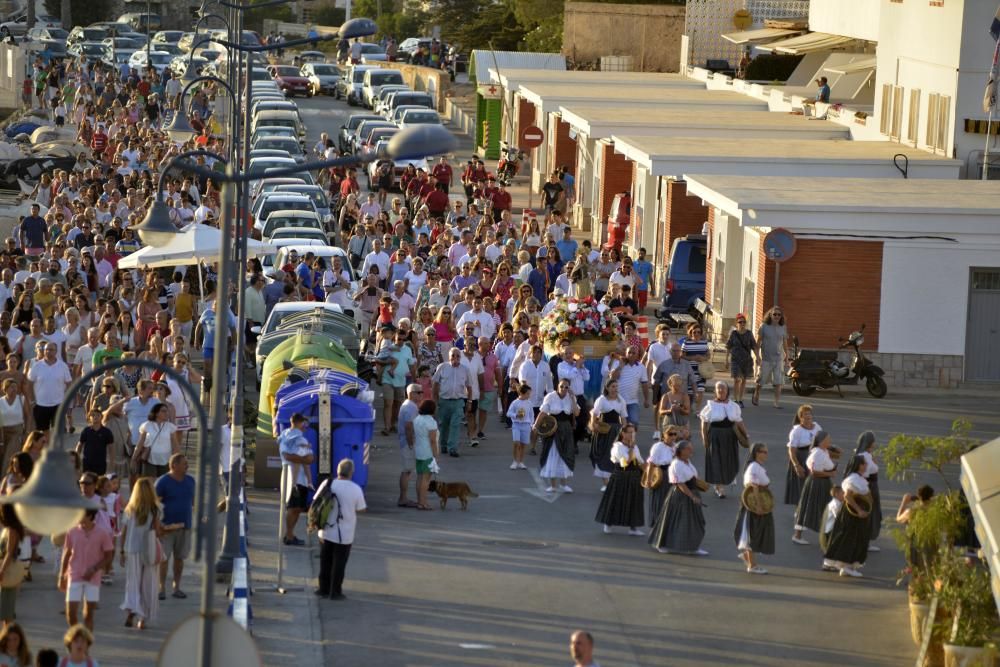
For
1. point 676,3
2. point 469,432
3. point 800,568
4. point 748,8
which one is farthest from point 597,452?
point 676,3

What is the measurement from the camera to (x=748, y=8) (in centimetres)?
6969

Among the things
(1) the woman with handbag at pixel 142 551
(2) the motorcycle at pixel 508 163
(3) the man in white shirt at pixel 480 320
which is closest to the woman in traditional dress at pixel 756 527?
(1) the woman with handbag at pixel 142 551

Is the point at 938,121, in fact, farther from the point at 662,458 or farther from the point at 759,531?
the point at 759,531

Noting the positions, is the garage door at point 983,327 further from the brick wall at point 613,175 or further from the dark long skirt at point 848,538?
the brick wall at point 613,175

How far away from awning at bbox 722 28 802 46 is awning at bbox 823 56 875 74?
22.0ft

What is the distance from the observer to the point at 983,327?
28641mm

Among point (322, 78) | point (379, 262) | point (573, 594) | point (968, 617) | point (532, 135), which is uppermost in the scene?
point (322, 78)

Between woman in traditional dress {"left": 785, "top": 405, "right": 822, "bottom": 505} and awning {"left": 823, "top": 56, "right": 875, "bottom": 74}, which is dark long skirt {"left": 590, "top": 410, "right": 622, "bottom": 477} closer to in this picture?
woman in traditional dress {"left": 785, "top": 405, "right": 822, "bottom": 505}

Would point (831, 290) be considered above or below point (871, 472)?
above

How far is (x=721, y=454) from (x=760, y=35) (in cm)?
4043

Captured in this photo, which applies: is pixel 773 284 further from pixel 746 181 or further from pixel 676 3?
pixel 676 3

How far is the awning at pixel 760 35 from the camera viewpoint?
58750mm

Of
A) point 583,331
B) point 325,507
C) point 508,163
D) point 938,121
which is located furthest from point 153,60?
point 325,507

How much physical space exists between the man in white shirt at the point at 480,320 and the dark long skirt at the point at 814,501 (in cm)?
742
